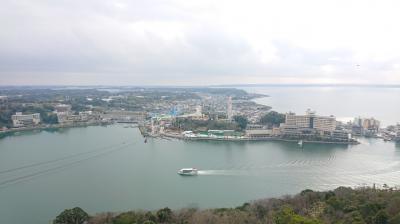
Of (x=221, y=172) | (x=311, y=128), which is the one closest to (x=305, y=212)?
(x=221, y=172)

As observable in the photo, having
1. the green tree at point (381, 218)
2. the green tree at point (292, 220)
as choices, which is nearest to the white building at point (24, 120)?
the green tree at point (292, 220)

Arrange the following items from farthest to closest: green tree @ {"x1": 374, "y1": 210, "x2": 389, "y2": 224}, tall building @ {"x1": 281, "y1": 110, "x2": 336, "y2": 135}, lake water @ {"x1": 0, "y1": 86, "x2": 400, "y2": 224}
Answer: tall building @ {"x1": 281, "y1": 110, "x2": 336, "y2": 135}
lake water @ {"x1": 0, "y1": 86, "x2": 400, "y2": 224}
green tree @ {"x1": 374, "y1": 210, "x2": 389, "y2": 224}

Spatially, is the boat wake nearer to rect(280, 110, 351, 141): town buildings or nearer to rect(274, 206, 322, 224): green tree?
rect(274, 206, 322, 224): green tree

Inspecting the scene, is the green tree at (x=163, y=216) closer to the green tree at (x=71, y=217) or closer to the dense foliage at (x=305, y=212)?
the dense foliage at (x=305, y=212)

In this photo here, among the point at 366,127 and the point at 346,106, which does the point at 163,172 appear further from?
the point at 346,106

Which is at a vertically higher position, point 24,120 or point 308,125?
point 308,125

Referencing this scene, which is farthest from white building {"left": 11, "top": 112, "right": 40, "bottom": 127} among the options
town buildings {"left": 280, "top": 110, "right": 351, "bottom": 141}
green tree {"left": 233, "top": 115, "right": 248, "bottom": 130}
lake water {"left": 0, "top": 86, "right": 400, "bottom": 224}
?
town buildings {"left": 280, "top": 110, "right": 351, "bottom": 141}
